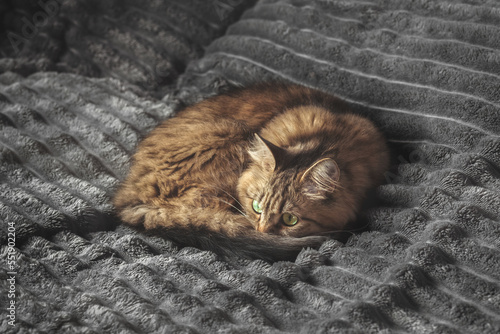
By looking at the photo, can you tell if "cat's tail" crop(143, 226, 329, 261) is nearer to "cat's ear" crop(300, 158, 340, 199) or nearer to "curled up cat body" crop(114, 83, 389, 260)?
"curled up cat body" crop(114, 83, 389, 260)

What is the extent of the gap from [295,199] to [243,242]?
0.77 feet

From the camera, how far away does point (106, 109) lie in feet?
6.78

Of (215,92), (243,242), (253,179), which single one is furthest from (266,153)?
(215,92)

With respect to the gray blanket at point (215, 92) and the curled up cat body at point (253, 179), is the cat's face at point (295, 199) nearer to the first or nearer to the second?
the curled up cat body at point (253, 179)

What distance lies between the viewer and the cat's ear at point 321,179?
156cm

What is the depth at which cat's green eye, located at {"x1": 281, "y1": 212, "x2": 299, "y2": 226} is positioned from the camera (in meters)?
1.62

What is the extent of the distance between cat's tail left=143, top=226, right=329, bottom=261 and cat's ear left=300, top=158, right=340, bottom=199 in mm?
149

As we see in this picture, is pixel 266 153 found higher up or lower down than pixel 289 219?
higher up

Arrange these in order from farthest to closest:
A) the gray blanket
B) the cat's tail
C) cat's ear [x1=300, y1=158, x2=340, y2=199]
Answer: cat's ear [x1=300, y1=158, x2=340, y2=199]
the cat's tail
the gray blanket

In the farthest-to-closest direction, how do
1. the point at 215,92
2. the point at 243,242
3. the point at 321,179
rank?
the point at 215,92
the point at 321,179
the point at 243,242

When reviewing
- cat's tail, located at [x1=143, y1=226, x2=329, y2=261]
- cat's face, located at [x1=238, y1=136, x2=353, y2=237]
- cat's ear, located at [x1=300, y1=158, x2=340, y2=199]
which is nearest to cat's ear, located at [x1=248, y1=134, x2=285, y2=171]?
cat's face, located at [x1=238, y1=136, x2=353, y2=237]

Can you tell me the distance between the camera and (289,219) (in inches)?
63.9

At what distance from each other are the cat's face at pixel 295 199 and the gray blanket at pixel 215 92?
12 centimetres

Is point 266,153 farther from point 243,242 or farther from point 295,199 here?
point 243,242
